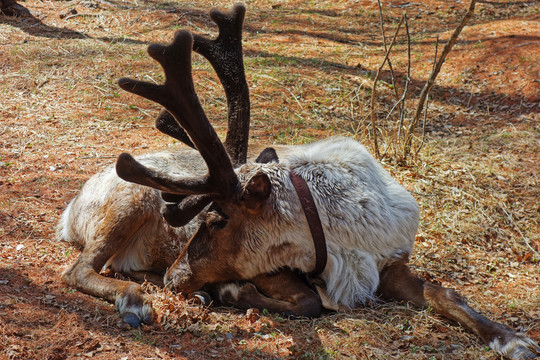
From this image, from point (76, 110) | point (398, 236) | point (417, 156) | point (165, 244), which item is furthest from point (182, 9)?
point (398, 236)

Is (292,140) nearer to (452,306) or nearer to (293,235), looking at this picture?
(293,235)

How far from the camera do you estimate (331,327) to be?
12.8ft

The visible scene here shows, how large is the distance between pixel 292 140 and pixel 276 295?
3.55 metres

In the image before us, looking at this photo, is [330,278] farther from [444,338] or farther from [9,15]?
[9,15]

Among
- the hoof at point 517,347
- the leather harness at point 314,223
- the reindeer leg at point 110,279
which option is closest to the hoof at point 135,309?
the reindeer leg at point 110,279

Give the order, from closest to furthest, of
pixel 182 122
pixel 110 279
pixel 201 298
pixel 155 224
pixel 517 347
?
1. pixel 517 347
2. pixel 182 122
3. pixel 201 298
4. pixel 110 279
5. pixel 155 224

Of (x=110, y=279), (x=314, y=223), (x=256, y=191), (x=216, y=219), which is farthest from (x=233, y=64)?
(x=110, y=279)

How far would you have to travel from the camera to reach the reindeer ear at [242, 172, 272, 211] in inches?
156

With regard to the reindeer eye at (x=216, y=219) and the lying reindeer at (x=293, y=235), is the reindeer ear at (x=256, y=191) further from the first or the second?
→ the reindeer eye at (x=216, y=219)

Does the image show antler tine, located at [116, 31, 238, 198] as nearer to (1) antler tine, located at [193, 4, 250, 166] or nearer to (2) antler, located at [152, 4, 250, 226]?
(2) antler, located at [152, 4, 250, 226]

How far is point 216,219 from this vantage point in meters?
Answer: 4.17

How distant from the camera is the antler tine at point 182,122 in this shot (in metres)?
3.50

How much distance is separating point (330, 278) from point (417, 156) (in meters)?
3.12

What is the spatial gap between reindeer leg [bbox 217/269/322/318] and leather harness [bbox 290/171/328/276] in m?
0.19
